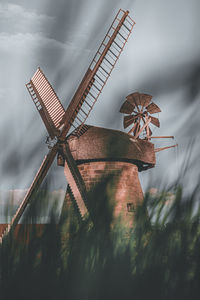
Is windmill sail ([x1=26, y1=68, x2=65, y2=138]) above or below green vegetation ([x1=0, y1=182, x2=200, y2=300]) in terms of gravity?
above

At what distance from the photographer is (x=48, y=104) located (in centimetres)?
1605

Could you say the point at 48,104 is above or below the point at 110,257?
above

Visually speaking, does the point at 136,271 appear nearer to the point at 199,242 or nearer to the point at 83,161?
the point at 199,242

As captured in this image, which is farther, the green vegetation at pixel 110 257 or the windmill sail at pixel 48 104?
the windmill sail at pixel 48 104

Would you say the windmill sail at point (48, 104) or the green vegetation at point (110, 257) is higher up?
the windmill sail at point (48, 104)

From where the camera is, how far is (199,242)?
157 centimetres

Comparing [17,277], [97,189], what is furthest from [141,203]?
[17,277]

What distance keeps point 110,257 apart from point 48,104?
49.0ft

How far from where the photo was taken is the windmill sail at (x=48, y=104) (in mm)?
15180

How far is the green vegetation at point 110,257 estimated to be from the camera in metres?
1.38

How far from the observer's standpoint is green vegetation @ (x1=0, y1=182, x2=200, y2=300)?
1385 mm

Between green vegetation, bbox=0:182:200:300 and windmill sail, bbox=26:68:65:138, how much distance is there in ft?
42.9

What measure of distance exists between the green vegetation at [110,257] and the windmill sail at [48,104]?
42.9 ft

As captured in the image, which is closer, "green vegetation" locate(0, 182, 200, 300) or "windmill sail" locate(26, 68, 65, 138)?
"green vegetation" locate(0, 182, 200, 300)
